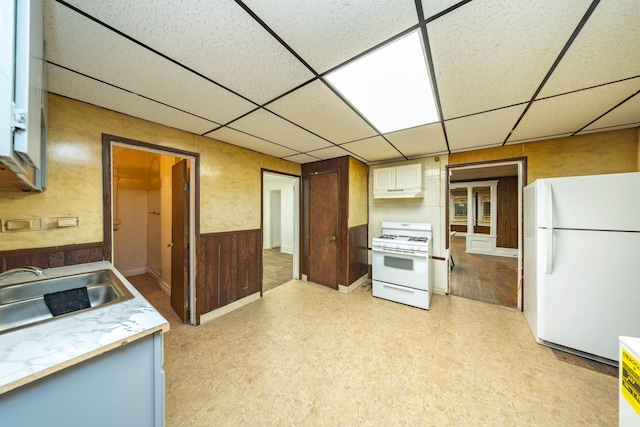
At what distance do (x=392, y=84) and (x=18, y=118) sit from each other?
1.83m

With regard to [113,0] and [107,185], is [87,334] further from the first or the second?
[107,185]

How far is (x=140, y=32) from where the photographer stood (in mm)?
1077

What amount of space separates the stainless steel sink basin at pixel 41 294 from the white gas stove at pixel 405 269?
2.90 m

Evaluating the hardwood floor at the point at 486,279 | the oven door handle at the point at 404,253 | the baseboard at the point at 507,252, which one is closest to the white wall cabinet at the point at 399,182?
the oven door handle at the point at 404,253

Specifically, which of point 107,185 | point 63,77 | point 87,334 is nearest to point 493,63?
point 87,334

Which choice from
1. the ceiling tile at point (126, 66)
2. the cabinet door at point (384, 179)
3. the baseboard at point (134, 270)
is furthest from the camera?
the baseboard at point (134, 270)

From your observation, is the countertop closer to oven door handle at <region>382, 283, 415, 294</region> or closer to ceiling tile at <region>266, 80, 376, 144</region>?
→ ceiling tile at <region>266, 80, 376, 144</region>

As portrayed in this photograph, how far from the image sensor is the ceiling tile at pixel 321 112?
1.64 metres

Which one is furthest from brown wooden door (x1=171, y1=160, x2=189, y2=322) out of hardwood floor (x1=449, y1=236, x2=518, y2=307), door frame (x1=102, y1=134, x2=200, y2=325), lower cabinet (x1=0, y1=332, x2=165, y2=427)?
hardwood floor (x1=449, y1=236, x2=518, y2=307)

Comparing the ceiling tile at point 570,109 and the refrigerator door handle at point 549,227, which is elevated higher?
the ceiling tile at point 570,109

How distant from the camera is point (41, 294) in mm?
1367

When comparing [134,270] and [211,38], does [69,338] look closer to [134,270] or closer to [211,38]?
[211,38]

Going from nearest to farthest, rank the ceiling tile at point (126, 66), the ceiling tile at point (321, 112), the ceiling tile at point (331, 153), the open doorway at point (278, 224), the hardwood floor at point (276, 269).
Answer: the ceiling tile at point (126, 66)
the ceiling tile at point (321, 112)
the ceiling tile at point (331, 153)
the hardwood floor at point (276, 269)
the open doorway at point (278, 224)

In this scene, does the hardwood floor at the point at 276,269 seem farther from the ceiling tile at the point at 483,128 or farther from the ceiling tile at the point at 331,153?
the ceiling tile at the point at 483,128
